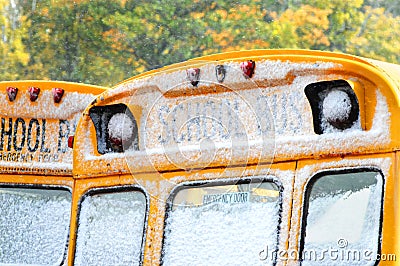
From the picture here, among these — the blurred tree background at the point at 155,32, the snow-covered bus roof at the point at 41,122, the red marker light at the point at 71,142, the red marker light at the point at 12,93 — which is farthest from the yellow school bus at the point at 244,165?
the blurred tree background at the point at 155,32

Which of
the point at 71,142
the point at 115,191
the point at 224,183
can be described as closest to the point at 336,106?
the point at 224,183

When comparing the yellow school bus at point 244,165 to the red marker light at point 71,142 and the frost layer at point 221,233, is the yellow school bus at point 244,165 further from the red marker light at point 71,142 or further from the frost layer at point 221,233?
the red marker light at point 71,142

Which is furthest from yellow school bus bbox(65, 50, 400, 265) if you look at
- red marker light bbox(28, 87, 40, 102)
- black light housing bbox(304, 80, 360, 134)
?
red marker light bbox(28, 87, 40, 102)

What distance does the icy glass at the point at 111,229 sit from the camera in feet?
15.8

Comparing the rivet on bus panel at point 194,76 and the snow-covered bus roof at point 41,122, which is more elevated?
the rivet on bus panel at point 194,76

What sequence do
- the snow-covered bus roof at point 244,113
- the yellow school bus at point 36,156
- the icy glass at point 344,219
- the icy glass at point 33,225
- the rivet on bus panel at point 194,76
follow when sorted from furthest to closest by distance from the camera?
1. the yellow school bus at point 36,156
2. the icy glass at point 33,225
3. the rivet on bus panel at point 194,76
4. the snow-covered bus roof at point 244,113
5. the icy glass at point 344,219

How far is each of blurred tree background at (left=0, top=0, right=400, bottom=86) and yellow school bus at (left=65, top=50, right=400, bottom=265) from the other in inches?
471

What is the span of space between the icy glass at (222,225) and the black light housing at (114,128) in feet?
1.41

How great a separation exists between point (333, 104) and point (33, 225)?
257 centimetres

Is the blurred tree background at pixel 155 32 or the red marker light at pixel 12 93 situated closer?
the red marker light at pixel 12 93

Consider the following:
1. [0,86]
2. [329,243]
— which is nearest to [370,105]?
[329,243]

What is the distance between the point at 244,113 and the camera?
4.32 m

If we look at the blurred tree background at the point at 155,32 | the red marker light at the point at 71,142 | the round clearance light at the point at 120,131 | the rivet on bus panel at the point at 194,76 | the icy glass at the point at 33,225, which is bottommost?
the icy glass at the point at 33,225

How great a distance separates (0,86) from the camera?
6.07 m
